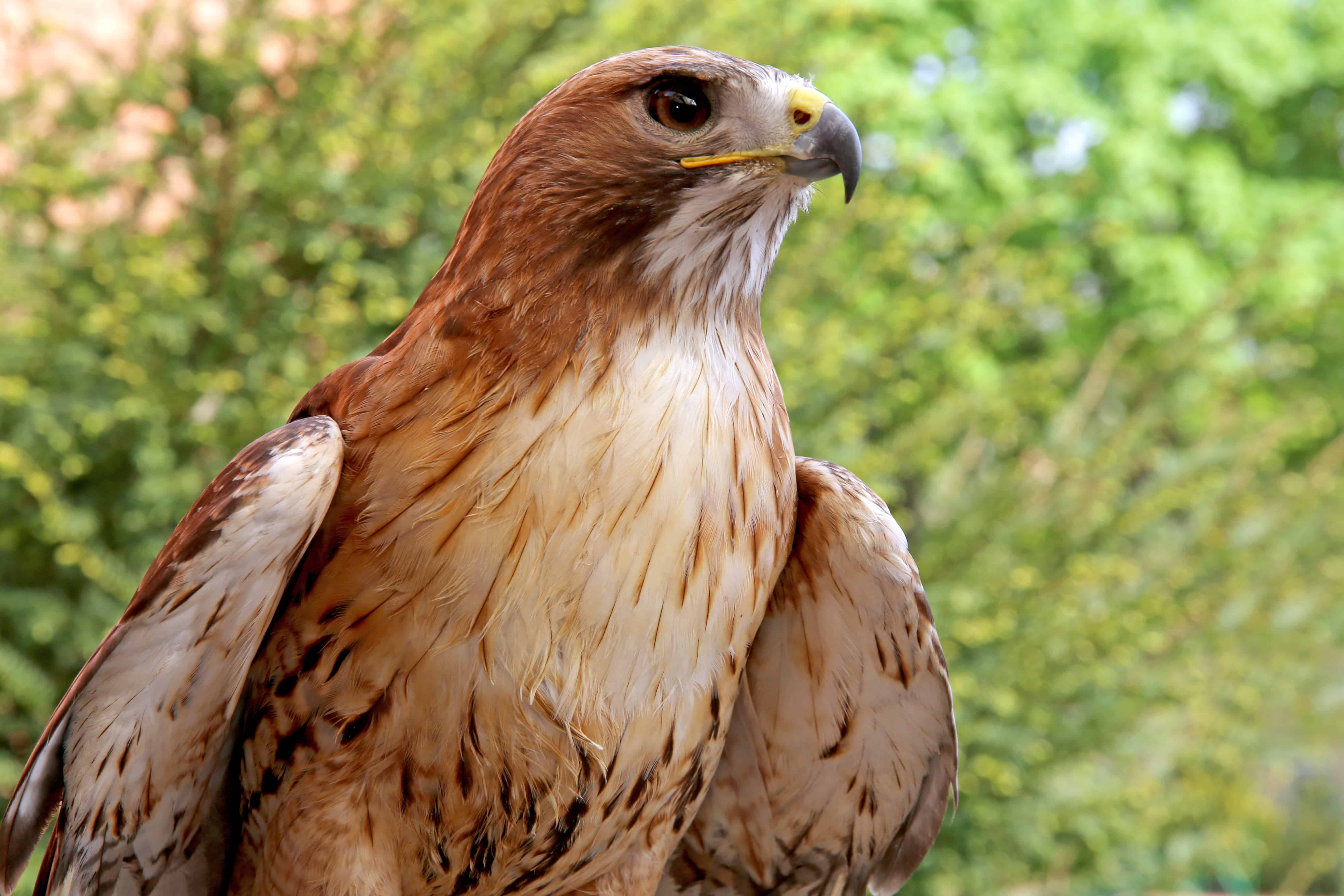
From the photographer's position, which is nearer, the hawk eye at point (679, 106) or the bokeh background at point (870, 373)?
the hawk eye at point (679, 106)

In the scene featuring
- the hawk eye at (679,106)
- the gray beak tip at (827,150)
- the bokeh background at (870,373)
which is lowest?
the bokeh background at (870,373)

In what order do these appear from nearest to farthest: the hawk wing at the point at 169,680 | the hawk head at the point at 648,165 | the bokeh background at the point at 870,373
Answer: the hawk wing at the point at 169,680
the hawk head at the point at 648,165
the bokeh background at the point at 870,373

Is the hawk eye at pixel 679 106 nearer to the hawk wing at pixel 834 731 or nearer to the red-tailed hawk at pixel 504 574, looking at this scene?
the red-tailed hawk at pixel 504 574

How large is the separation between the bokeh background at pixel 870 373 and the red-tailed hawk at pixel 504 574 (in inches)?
106

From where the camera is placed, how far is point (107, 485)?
16.1 ft

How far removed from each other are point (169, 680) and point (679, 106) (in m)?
1.13

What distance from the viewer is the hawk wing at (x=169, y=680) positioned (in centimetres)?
164

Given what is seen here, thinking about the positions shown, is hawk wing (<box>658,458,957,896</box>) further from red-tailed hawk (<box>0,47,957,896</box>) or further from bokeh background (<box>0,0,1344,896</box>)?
bokeh background (<box>0,0,1344,896</box>)

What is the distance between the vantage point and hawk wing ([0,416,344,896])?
1640 millimetres

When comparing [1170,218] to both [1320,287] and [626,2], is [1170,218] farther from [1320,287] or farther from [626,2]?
[626,2]

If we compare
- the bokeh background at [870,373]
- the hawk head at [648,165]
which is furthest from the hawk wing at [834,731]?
the bokeh background at [870,373]

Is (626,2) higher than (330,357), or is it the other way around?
(626,2)

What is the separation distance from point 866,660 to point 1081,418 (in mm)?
6350

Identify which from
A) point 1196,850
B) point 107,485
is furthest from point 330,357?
point 1196,850
